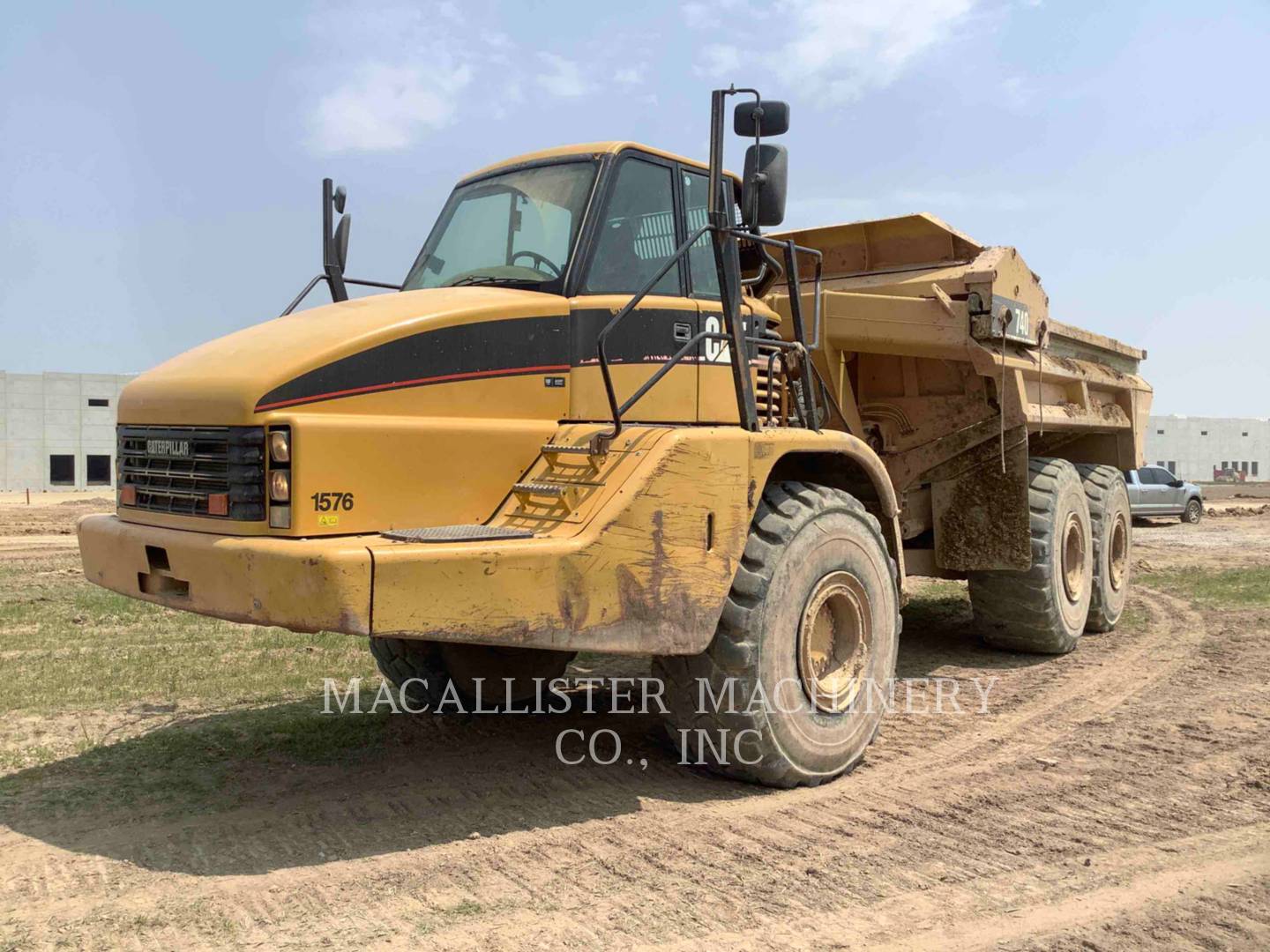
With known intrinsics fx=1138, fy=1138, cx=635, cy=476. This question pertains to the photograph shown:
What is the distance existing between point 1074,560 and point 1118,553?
1182 mm

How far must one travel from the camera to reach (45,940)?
11.4 feet

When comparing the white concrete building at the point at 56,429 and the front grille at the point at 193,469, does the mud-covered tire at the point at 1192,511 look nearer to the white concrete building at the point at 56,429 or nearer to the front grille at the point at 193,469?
the front grille at the point at 193,469

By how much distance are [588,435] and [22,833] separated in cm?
273

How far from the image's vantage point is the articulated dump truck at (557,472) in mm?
4090

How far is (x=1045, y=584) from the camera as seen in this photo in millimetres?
8102

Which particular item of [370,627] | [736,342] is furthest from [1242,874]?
[370,627]

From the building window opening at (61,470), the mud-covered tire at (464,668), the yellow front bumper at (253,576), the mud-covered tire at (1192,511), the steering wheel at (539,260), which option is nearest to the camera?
the yellow front bumper at (253,576)

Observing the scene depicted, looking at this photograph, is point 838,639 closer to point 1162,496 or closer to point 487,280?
point 487,280

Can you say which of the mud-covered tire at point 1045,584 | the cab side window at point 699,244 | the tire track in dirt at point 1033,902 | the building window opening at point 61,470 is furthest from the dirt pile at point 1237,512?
the building window opening at point 61,470

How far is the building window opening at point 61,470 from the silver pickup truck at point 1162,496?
40812 mm

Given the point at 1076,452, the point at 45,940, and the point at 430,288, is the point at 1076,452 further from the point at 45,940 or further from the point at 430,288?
the point at 45,940

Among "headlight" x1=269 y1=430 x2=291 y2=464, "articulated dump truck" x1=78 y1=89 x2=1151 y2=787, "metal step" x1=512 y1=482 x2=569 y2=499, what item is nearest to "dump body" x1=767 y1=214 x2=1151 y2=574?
"articulated dump truck" x1=78 y1=89 x2=1151 y2=787

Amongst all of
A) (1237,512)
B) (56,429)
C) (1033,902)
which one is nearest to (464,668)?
(1033,902)

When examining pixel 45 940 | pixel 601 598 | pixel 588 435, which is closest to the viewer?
pixel 45 940
